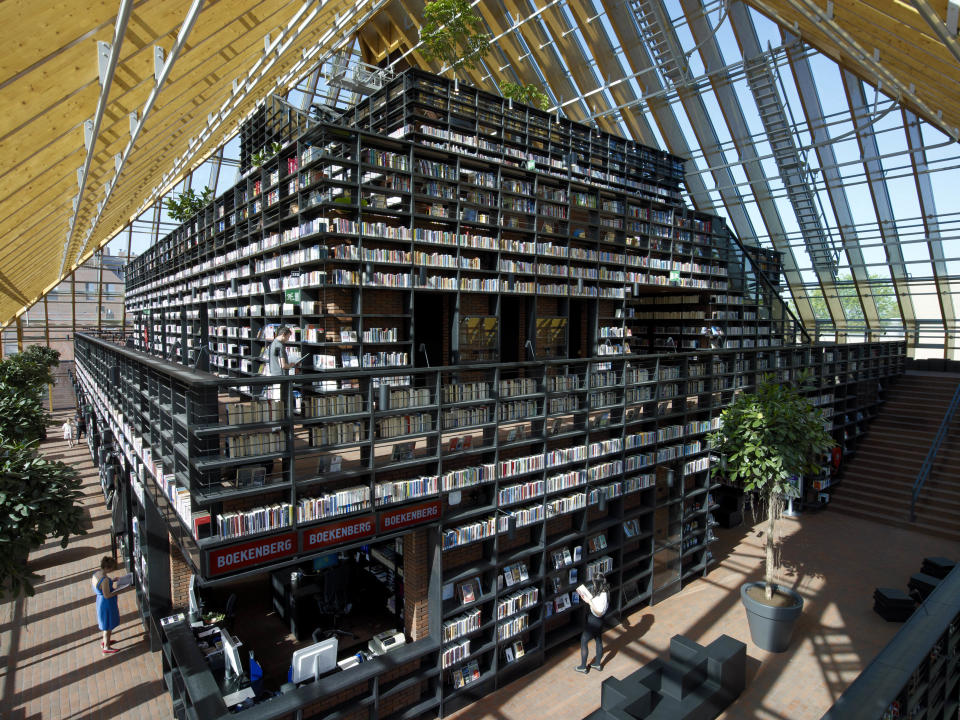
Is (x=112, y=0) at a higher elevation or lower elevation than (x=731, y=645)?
higher

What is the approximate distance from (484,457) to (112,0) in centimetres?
444

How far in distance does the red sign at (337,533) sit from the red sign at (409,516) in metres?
0.12

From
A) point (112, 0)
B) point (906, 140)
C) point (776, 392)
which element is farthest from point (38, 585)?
point (906, 140)

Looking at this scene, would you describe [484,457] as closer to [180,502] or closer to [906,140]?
[180,502]

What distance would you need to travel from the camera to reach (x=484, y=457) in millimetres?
5578

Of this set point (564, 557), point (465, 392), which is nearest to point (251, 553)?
point (465, 392)

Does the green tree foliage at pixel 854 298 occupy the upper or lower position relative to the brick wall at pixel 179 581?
upper

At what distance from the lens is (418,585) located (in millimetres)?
5176

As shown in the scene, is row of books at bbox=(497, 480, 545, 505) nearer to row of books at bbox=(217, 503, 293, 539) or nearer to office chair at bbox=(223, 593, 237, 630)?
row of books at bbox=(217, 503, 293, 539)

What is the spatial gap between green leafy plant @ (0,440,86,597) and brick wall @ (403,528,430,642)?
263cm

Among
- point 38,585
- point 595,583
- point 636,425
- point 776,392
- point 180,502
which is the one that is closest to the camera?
point 180,502

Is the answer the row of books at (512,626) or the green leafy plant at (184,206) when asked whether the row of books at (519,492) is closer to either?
the row of books at (512,626)

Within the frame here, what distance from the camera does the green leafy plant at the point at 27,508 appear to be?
3246 mm

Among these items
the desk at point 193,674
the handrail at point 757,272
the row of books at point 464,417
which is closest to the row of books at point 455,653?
the desk at point 193,674
